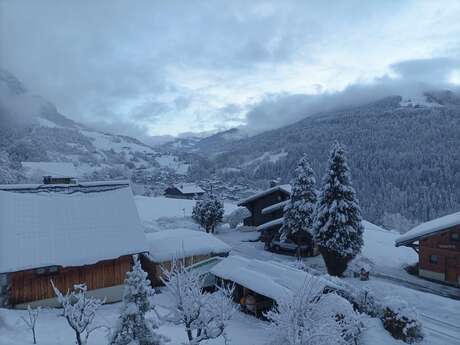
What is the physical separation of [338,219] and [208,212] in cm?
2562

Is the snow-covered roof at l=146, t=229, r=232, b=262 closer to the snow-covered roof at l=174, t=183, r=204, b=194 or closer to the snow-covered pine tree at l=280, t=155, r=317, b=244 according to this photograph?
the snow-covered pine tree at l=280, t=155, r=317, b=244

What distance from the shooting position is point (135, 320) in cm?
1124

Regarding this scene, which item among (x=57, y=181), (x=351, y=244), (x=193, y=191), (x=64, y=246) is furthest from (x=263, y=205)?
(x=193, y=191)

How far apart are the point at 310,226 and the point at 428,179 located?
12156cm

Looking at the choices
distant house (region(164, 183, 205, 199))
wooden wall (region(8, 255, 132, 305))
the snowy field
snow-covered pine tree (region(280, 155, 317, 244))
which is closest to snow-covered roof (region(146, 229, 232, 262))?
the snowy field

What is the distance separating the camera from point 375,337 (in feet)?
65.2

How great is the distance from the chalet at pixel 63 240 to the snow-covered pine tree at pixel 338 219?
16.7 meters

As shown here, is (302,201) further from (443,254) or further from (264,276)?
(264,276)

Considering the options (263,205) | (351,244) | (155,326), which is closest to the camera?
(155,326)

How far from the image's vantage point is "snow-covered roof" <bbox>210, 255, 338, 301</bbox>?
21500mm

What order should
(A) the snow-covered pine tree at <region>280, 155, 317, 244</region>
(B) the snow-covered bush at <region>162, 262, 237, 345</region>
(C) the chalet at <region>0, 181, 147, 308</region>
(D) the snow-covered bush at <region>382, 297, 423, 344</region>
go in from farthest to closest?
(A) the snow-covered pine tree at <region>280, 155, 317, 244</region>, (C) the chalet at <region>0, 181, 147, 308</region>, (D) the snow-covered bush at <region>382, 297, 423, 344</region>, (B) the snow-covered bush at <region>162, 262, 237, 345</region>

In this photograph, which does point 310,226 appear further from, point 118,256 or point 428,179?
point 428,179

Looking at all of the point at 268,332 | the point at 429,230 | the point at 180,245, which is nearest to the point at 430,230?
the point at 429,230

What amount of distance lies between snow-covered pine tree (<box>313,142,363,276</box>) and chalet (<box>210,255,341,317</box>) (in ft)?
26.1
